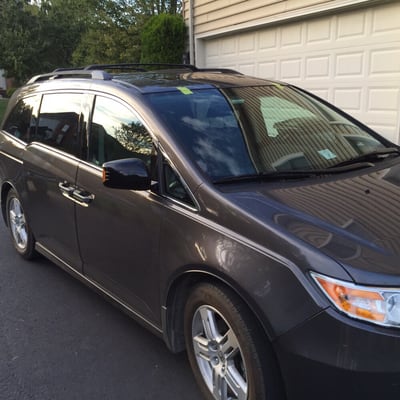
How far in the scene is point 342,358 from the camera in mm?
1809

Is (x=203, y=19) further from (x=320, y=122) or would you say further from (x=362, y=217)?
(x=362, y=217)

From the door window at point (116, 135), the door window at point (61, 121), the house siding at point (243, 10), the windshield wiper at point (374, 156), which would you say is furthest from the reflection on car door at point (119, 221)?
the house siding at point (243, 10)

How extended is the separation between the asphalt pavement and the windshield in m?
1.26

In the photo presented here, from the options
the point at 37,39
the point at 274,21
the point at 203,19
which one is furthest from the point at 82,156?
the point at 37,39

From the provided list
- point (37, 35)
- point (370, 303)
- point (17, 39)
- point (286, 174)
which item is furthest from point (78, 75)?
point (37, 35)

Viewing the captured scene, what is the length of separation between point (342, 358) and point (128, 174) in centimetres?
139

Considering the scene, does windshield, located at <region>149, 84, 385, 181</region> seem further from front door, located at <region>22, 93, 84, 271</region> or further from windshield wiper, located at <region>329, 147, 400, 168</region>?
front door, located at <region>22, 93, 84, 271</region>

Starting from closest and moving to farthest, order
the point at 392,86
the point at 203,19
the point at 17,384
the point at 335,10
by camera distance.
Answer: the point at 17,384 < the point at 392,86 < the point at 335,10 < the point at 203,19

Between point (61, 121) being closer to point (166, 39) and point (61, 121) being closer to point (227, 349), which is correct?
point (227, 349)

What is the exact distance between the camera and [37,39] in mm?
24297

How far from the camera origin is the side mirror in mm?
2572

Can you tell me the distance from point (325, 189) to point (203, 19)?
802 cm

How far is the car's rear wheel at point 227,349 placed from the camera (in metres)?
2.07

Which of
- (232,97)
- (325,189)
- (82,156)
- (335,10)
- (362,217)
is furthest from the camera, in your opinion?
(335,10)
